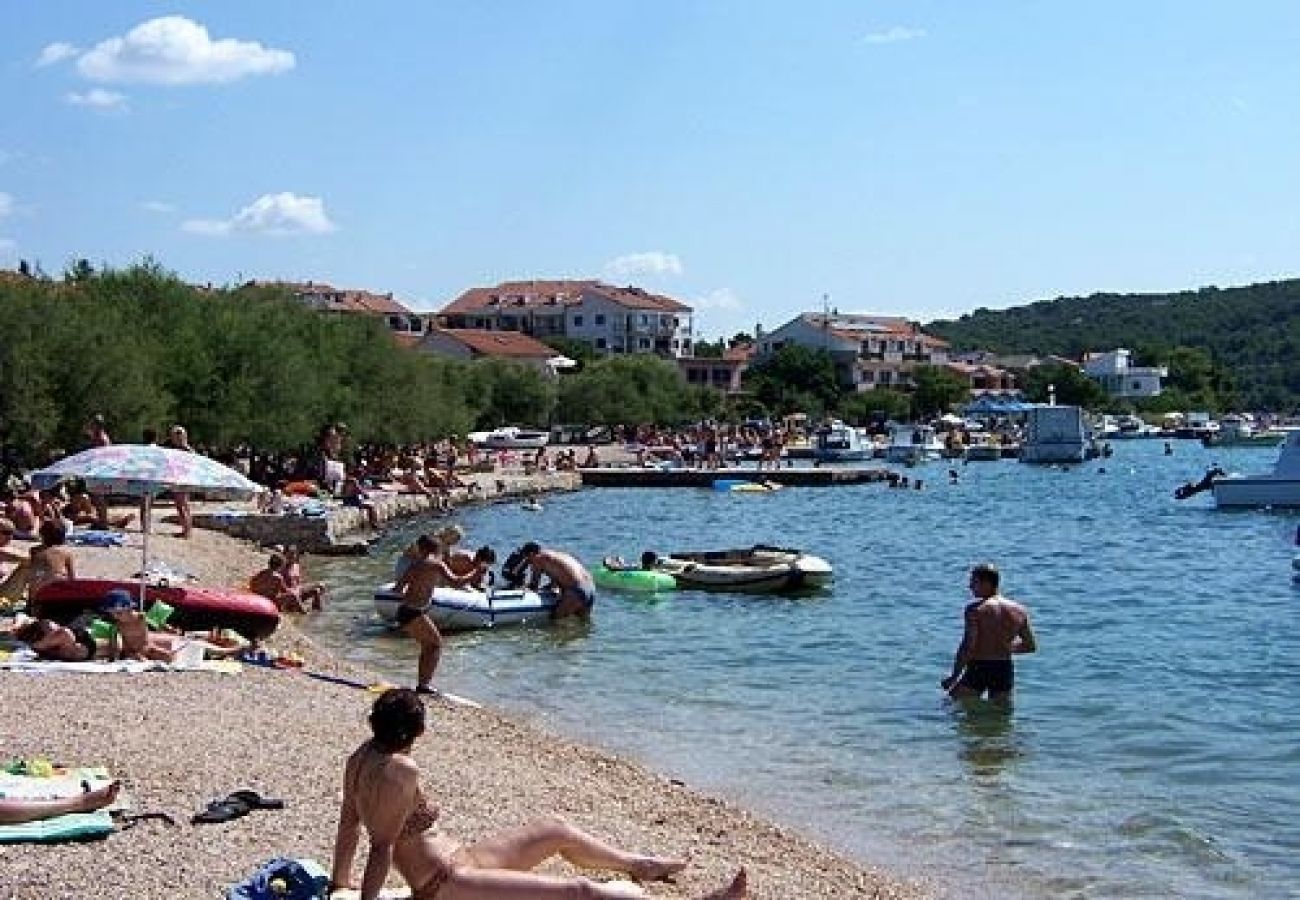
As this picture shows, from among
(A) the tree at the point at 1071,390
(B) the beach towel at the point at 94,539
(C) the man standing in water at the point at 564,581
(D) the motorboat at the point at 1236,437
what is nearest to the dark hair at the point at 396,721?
(C) the man standing in water at the point at 564,581

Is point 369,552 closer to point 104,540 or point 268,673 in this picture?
point 104,540

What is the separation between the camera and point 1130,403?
549 ft

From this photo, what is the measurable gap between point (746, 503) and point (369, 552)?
26518 mm

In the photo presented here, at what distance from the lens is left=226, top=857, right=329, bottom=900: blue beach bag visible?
26.0ft

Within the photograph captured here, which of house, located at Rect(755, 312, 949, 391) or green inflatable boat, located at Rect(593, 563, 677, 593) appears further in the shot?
house, located at Rect(755, 312, 949, 391)

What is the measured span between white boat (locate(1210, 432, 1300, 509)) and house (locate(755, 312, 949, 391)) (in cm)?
8943

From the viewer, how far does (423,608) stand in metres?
16.8

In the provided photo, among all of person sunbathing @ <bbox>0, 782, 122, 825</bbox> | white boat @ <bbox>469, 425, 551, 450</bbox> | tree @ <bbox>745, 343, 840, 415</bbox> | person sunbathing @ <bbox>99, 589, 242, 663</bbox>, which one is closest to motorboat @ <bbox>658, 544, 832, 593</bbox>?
person sunbathing @ <bbox>99, 589, 242, 663</bbox>

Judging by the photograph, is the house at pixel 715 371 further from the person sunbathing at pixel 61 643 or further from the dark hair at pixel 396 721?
the dark hair at pixel 396 721

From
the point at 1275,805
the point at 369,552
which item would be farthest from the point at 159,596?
the point at 369,552

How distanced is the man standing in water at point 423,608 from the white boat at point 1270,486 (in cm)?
4390

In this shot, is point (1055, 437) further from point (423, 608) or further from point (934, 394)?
point (423, 608)

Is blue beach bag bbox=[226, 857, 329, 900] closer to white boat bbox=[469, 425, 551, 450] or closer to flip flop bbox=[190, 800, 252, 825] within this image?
flip flop bbox=[190, 800, 252, 825]

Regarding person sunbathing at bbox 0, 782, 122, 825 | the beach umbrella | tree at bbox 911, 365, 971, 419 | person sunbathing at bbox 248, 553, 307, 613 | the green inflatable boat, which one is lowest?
the green inflatable boat
